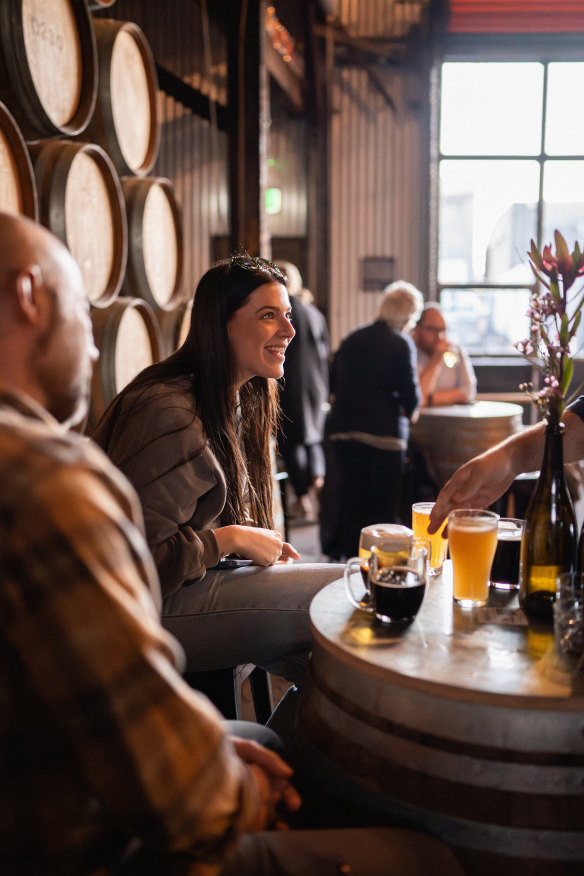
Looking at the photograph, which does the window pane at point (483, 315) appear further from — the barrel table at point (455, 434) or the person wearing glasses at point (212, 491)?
the person wearing glasses at point (212, 491)

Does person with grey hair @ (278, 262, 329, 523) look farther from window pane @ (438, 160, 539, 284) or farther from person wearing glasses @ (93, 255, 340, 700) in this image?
window pane @ (438, 160, 539, 284)

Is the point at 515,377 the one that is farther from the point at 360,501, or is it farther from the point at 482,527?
the point at 482,527

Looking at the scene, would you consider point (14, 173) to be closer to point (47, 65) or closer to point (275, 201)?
point (47, 65)

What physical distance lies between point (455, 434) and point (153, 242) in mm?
1974

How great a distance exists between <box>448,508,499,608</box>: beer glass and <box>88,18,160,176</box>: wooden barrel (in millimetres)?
1998

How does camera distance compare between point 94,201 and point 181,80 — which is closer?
point 94,201

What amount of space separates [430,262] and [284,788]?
304 inches

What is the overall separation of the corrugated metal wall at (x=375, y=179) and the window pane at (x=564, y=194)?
129 centimetres

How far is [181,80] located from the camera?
18.0 ft

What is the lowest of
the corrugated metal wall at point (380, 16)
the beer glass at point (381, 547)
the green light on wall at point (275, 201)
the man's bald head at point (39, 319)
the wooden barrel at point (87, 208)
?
the beer glass at point (381, 547)

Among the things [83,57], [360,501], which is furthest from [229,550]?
[360,501]

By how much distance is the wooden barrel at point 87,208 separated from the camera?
7.59ft

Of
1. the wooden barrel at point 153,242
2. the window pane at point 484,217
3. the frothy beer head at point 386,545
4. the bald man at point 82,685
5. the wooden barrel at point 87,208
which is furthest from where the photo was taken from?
the window pane at point 484,217

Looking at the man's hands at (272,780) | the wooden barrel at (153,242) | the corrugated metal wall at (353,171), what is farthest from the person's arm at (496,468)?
the corrugated metal wall at (353,171)
